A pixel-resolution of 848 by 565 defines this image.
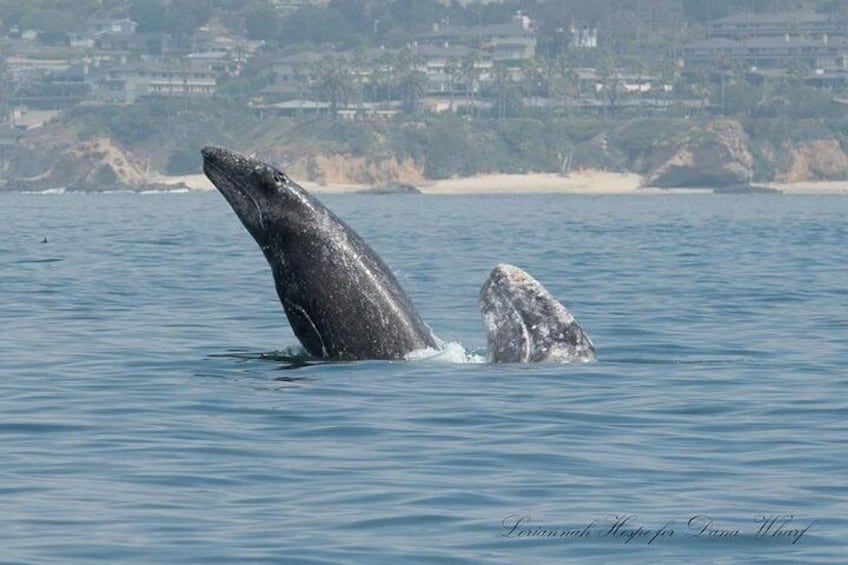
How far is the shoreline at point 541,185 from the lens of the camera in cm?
17125

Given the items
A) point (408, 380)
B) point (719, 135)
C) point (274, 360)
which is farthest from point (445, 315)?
point (719, 135)

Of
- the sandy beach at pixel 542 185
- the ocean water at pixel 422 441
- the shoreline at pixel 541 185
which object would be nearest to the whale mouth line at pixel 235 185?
the ocean water at pixel 422 441

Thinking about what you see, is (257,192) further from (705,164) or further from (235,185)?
(705,164)

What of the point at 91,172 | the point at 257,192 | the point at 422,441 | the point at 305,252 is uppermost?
the point at 257,192

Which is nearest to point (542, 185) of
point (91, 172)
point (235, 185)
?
point (91, 172)

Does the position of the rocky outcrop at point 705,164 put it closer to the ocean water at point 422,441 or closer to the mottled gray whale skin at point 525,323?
the ocean water at point 422,441

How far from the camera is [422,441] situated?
13.3 meters

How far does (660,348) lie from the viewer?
20047 mm

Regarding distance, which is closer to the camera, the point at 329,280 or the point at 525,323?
the point at 329,280

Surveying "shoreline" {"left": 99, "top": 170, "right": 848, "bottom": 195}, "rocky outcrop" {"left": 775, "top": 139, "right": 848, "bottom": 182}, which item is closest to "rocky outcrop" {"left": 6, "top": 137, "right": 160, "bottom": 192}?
"shoreline" {"left": 99, "top": 170, "right": 848, "bottom": 195}

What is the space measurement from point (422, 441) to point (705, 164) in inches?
6439

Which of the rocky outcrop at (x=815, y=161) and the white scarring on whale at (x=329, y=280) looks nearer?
the white scarring on whale at (x=329, y=280)

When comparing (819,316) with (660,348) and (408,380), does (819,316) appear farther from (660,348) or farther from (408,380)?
(408,380)

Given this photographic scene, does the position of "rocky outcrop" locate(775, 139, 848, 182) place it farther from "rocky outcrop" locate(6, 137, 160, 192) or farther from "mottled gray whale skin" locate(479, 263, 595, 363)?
"mottled gray whale skin" locate(479, 263, 595, 363)
